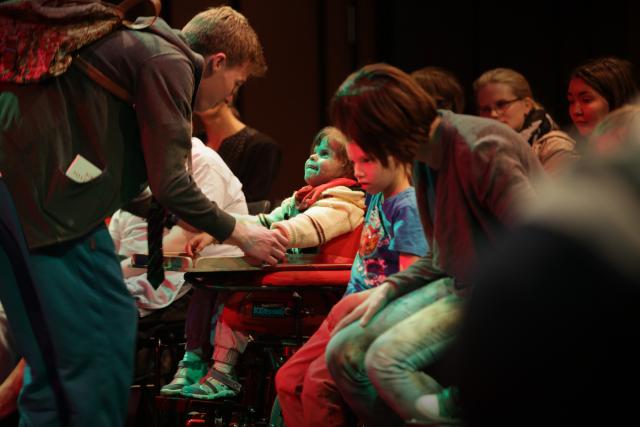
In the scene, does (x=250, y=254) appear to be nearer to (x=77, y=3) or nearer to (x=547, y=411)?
(x=77, y=3)

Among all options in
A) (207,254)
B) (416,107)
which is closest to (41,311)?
(416,107)

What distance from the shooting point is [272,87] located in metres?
6.07

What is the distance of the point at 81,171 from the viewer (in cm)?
203

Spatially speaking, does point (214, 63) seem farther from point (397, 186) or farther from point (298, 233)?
point (298, 233)

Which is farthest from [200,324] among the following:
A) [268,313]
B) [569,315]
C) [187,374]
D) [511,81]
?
[569,315]

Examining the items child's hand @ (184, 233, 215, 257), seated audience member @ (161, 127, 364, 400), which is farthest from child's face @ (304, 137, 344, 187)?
child's hand @ (184, 233, 215, 257)

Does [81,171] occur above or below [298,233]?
above

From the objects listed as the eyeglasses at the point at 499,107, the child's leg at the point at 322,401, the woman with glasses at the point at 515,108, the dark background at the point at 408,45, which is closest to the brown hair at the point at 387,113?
the child's leg at the point at 322,401

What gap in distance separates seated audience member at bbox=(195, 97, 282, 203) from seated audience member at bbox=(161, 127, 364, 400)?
0.96m

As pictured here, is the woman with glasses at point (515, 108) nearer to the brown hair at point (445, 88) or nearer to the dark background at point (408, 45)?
the brown hair at point (445, 88)

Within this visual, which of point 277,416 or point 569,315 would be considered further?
point 277,416

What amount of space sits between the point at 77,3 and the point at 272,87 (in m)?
3.98

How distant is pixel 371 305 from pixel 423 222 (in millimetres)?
242

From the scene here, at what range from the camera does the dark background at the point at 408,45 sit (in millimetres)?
6082
